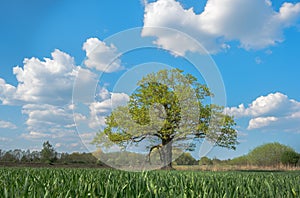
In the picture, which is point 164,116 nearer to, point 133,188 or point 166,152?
point 166,152

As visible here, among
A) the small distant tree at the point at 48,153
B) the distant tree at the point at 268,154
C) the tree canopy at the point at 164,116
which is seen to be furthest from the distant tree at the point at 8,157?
the distant tree at the point at 268,154

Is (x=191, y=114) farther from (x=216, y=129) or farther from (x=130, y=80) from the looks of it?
(x=130, y=80)

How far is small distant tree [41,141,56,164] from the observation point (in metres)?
18.6

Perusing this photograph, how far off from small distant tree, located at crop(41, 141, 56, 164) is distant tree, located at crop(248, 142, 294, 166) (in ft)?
64.6

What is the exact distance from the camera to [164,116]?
70.0 feet

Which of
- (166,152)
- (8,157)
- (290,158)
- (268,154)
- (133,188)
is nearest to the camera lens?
(133,188)

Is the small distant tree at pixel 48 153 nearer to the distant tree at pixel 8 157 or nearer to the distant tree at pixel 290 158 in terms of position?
the distant tree at pixel 8 157

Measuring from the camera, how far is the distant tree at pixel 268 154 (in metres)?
28.6

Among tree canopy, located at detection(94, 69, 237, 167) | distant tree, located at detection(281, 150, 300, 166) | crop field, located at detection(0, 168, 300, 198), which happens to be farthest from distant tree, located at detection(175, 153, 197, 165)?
crop field, located at detection(0, 168, 300, 198)

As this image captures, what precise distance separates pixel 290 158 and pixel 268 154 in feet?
8.86

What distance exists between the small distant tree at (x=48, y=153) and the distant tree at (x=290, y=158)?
20.5 meters

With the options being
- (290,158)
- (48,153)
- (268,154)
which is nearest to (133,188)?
(48,153)

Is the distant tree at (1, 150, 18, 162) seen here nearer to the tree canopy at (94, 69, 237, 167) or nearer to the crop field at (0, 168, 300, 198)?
the tree canopy at (94, 69, 237, 167)

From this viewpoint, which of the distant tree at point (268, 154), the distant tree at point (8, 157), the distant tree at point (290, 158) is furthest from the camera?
the distant tree at point (268, 154)
